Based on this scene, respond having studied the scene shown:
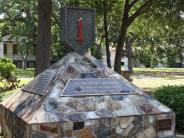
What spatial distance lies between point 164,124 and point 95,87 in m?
1.29

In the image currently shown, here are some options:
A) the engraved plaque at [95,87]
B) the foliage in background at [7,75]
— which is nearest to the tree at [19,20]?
the foliage in background at [7,75]

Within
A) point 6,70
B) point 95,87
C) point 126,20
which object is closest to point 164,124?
point 95,87

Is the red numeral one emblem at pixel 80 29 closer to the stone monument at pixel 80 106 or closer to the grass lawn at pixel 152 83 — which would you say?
the stone monument at pixel 80 106

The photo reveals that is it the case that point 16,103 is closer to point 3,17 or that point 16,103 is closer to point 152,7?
point 152,7

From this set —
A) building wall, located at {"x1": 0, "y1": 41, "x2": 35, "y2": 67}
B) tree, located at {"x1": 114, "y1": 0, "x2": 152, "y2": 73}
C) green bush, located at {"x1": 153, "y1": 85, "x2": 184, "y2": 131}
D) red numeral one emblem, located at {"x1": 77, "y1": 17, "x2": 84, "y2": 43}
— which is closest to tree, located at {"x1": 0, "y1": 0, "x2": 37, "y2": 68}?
tree, located at {"x1": 114, "y1": 0, "x2": 152, "y2": 73}

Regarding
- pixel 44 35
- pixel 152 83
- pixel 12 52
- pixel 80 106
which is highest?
pixel 44 35

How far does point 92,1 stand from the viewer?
76.7 ft

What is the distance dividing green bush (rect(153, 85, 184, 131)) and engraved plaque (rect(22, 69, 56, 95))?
2.96 meters

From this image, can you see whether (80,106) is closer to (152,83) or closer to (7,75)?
(7,75)

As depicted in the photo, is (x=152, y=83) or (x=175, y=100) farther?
(x=152, y=83)

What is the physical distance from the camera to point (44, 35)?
1404cm

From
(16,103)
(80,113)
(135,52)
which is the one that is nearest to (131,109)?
(80,113)

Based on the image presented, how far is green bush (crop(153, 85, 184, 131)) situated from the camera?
9477 millimetres

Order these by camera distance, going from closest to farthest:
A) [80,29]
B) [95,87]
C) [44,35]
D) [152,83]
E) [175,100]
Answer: [95,87]
[80,29]
[175,100]
[44,35]
[152,83]
